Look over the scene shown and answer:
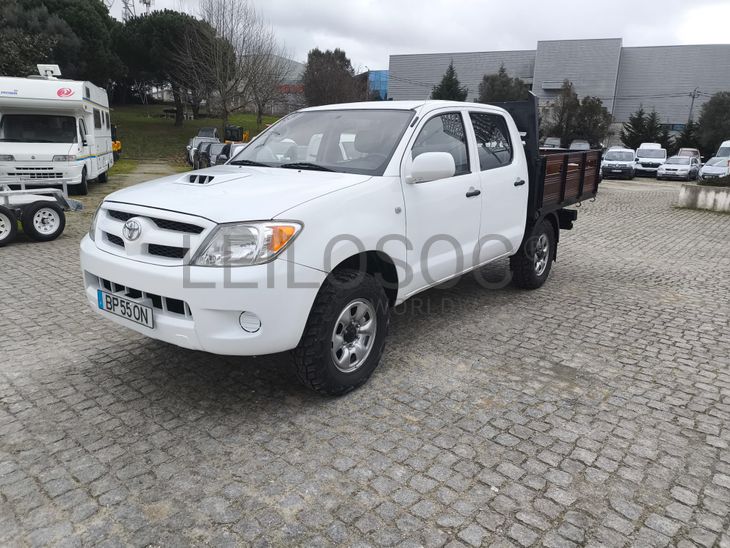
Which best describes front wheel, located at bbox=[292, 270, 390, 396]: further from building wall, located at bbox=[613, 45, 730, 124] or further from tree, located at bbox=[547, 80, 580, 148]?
building wall, located at bbox=[613, 45, 730, 124]

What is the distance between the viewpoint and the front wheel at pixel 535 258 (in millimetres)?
6016

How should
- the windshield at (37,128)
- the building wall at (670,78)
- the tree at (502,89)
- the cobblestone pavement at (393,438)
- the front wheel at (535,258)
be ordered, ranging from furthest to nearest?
the building wall at (670,78), the tree at (502,89), the windshield at (37,128), the front wheel at (535,258), the cobblestone pavement at (393,438)

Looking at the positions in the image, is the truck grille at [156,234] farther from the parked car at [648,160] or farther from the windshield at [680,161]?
the windshield at [680,161]

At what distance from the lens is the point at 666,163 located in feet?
92.3

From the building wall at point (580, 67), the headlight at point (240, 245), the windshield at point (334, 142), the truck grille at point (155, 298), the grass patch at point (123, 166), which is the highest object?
the building wall at point (580, 67)

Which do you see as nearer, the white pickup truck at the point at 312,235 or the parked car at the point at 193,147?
the white pickup truck at the point at 312,235

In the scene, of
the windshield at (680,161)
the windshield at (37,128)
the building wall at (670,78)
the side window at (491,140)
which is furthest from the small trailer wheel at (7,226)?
the building wall at (670,78)

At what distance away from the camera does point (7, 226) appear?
7.99 meters

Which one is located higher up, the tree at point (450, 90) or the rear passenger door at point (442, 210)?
the tree at point (450, 90)

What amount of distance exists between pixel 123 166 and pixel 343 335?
80.8 ft

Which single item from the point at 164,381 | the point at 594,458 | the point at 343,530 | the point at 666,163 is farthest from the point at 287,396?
the point at 666,163

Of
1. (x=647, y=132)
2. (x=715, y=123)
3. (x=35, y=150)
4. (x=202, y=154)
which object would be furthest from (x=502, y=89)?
(x=35, y=150)

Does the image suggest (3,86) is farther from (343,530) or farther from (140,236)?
(343,530)

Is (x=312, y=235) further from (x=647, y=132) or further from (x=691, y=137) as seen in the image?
(x=647, y=132)
